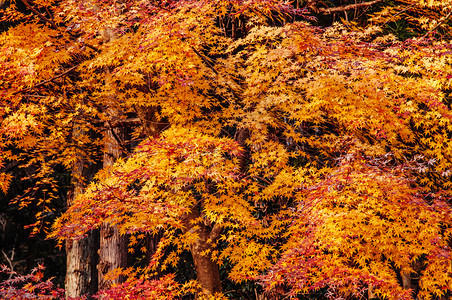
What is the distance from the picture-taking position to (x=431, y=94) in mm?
5465

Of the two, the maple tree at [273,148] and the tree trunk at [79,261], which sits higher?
the maple tree at [273,148]

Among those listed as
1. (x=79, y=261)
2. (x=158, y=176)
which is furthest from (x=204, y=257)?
(x=79, y=261)

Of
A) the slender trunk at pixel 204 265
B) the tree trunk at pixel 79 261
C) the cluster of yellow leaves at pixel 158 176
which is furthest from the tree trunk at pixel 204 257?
the tree trunk at pixel 79 261

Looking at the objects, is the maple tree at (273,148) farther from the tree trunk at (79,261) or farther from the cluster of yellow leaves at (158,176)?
the tree trunk at (79,261)

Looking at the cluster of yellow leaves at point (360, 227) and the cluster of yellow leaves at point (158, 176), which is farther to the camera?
the cluster of yellow leaves at point (158, 176)

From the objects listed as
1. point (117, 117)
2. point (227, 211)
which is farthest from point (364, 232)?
point (117, 117)

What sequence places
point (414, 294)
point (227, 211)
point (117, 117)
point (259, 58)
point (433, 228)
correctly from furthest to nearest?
point (414, 294), point (117, 117), point (259, 58), point (227, 211), point (433, 228)

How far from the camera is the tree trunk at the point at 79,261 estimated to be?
8.08 metres

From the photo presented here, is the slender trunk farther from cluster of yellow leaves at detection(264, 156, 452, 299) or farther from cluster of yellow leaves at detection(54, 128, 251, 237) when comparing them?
cluster of yellow leaves at detection(264, 156, 452, 299)

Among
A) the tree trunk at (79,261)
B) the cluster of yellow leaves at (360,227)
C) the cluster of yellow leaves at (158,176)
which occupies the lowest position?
the tree trunk at (79,261)

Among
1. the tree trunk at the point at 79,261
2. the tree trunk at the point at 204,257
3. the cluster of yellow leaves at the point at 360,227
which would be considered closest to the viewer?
the cluster of yellow leaves at the point at 360,227

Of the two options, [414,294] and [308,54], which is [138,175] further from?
[414,294]

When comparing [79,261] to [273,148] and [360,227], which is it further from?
[360,227]

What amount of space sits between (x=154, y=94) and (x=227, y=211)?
2.41 metres
